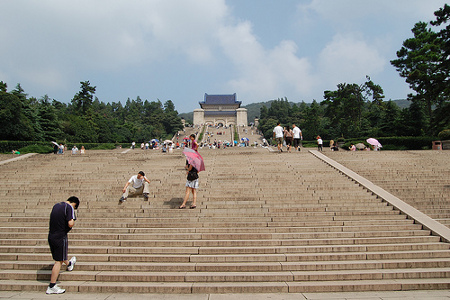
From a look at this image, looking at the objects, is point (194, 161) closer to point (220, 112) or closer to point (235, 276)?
point (235, 276)

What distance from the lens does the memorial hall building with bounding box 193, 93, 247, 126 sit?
75688mm

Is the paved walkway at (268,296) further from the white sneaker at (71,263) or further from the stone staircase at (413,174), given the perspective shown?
the stone staircase at (413,174)

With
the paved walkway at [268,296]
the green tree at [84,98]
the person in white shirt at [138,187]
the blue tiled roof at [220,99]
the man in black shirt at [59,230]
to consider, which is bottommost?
the paved walkway at [268,296]

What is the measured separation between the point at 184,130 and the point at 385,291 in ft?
225

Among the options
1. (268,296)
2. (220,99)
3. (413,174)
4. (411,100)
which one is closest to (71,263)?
(268,296)

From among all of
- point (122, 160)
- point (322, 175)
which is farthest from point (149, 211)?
point (122, 160)

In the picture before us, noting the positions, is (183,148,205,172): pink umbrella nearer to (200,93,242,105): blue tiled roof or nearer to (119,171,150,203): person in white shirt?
(119,171,150,203): person in white shirt

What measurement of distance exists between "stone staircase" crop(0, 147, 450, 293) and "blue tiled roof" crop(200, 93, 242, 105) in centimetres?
7223

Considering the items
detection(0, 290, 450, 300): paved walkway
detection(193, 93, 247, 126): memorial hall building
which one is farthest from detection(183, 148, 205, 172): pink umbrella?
detection(193, 93, 247, 126): memorial hall building

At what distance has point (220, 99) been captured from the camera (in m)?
81.4

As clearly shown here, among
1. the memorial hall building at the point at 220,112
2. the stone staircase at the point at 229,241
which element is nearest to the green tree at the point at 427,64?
the stone staircase at the point at 229,241

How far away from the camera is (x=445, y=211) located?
698cm

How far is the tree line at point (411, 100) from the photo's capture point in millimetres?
20219

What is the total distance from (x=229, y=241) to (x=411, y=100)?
26.0 metres
